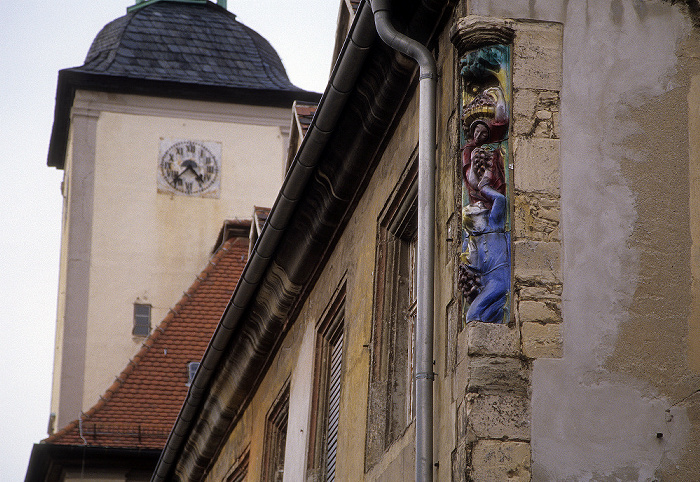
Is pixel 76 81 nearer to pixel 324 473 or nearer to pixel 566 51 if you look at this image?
pixel 324 473

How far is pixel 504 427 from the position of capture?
688 cm

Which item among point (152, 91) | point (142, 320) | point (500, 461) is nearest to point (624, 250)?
point (500, 461)

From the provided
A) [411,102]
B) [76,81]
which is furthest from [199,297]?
[411,102]

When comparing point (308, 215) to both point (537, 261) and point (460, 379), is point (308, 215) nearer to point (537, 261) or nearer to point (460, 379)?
point (537, 261)

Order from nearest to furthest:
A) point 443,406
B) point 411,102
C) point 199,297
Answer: point 443,406
point 411,102
point 199,297

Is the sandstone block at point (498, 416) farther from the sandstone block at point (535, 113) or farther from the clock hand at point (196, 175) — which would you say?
the clock hand at point (196, 175)

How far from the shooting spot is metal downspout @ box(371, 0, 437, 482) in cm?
737

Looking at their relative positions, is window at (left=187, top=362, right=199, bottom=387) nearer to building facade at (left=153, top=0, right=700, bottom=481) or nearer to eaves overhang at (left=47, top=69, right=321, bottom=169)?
eaves overhang at (left=47, top=69, right=321, bottom=169)

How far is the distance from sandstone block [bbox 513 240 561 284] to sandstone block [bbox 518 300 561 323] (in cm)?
12

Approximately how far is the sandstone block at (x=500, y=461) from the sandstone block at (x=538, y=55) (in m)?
1.94

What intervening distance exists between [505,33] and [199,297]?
18.2 meters

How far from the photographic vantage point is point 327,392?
11.6 metres

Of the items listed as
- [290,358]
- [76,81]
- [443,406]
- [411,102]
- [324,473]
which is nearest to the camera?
[443,406]

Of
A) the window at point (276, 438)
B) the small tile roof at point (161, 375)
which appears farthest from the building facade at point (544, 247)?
the small tile roof at point (161, 375)
